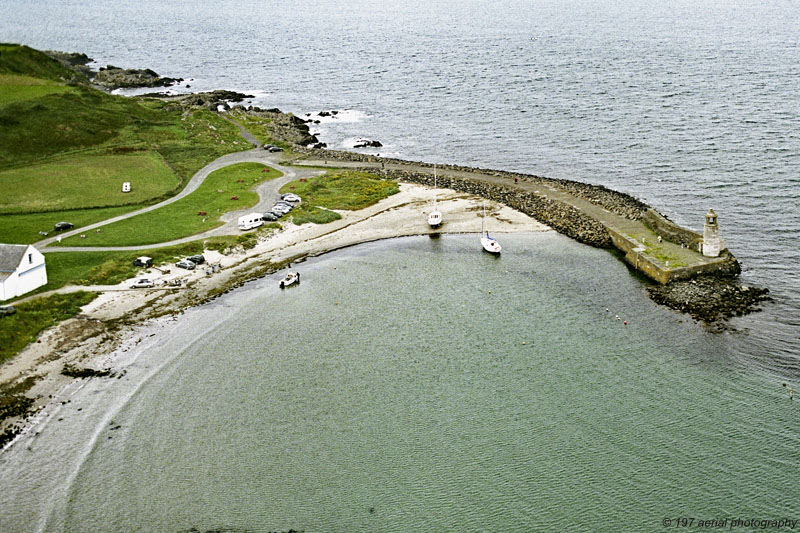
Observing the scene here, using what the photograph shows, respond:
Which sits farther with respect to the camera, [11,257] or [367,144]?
[367,144]

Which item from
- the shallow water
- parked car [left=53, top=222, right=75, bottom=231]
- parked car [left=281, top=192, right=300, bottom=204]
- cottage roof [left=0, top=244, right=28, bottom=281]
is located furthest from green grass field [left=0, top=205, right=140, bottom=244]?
the shallow water

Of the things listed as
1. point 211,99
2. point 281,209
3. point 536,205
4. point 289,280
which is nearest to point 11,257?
point 289,280

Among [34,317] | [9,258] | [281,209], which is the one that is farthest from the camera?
[281,209]

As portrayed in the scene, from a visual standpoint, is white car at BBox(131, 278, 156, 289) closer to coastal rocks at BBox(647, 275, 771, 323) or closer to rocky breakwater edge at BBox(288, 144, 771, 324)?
rocky breakwater edge at BBox(288, 144, 771, 324)

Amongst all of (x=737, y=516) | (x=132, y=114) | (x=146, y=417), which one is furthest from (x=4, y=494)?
(x=132, y=114)

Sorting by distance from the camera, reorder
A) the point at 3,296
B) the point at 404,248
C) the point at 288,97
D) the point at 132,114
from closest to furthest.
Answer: the point at 3,296 → the point at 404,248 → the point at 132,114 → the point at 288,97

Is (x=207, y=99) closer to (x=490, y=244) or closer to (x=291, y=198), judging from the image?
(x=291, y=198)

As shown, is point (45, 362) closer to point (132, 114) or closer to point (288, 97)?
point (132, 114)
